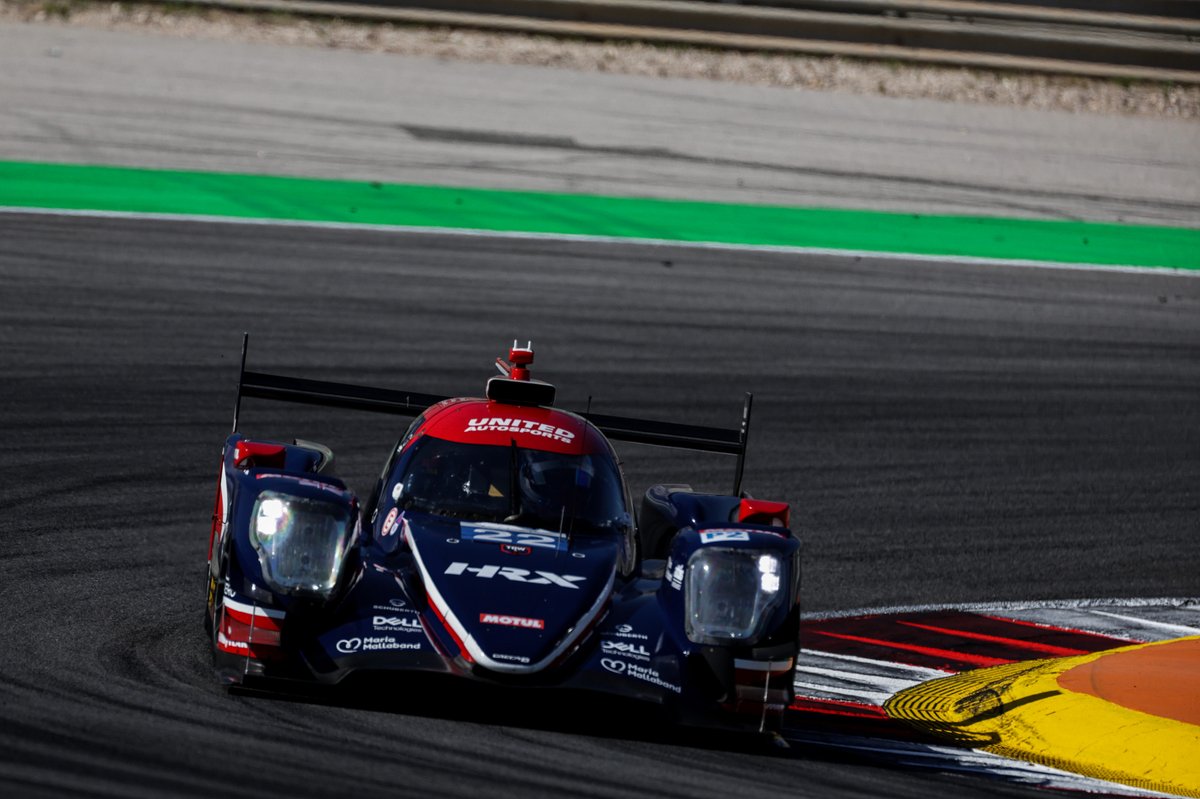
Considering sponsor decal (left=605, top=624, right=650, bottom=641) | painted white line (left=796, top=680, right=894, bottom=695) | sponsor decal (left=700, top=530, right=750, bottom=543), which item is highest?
sponsor decal (left=700, top=530, right=750, bottom=543)

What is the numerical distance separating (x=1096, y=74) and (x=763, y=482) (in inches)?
492

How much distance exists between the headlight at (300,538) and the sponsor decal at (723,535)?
1.40 m

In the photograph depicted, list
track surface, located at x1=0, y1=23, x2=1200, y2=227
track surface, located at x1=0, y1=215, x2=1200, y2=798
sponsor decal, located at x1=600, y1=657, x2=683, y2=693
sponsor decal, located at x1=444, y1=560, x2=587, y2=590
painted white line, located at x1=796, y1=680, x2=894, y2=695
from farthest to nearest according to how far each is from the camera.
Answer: track surface, located at x1=0, y1=23, x2=1200, y2=227 → painted white line, located at x1=796, y1=680, x2=894, y2=695 → sponsor decal, located at x1=444, y1=560, x2=587, y2=590 → sponsor decal, located at x1=600, y1=657, x2=683, y2=693 → track surface, located at x1=0, y1=215, x2=1200, y2=798

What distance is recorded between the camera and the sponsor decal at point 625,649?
22.2 feet

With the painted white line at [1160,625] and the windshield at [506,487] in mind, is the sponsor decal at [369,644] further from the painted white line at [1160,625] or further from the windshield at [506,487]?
the painted white line at [1160,625]

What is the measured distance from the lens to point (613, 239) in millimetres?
17531

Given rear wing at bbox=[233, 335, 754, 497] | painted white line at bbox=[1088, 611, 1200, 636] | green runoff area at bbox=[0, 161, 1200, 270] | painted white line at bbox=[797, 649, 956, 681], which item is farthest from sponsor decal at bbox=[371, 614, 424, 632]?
green runoff area at bbox=[0, 161, 1200, 270]

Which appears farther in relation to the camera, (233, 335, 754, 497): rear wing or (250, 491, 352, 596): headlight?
(233, 335, 754, 497): rear wing

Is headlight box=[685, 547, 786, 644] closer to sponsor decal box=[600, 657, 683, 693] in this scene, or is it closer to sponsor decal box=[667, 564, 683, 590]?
sponsor decal box=[667, 564, 683, 590]

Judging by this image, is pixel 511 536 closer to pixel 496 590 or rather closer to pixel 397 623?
pixel 496 590

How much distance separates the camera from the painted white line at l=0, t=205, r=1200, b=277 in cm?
1670

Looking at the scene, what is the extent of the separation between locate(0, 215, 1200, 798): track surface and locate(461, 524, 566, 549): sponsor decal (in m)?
0.84

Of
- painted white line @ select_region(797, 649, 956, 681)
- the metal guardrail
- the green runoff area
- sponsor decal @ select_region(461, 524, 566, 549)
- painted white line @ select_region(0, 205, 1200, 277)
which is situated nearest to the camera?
sponsor decal @ select_region(461, 524, 566, 549)

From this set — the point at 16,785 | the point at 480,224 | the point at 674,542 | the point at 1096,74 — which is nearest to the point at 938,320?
the point at 480,224
